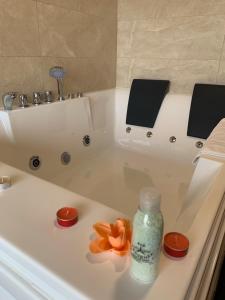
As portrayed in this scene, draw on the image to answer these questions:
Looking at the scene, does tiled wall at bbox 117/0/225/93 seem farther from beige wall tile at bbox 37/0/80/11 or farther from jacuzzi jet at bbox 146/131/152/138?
beige wall tile at bbox 37/0/80/11

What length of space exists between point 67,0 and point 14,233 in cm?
154

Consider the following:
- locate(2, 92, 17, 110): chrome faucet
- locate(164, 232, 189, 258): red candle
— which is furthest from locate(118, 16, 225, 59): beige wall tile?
locate(164, 232, 189, 258): red candle

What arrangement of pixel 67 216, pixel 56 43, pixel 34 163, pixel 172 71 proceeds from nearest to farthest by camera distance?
pixel 67 216, pixel 34 163, pixel 56 43, pixel 172 71

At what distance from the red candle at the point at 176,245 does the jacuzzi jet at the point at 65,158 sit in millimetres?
1131

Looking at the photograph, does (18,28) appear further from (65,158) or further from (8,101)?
(65,158)

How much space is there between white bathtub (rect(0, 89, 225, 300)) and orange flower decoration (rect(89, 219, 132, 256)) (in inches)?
1.8

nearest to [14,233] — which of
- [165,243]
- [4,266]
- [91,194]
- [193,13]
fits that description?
[4,266]

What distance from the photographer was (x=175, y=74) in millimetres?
1938

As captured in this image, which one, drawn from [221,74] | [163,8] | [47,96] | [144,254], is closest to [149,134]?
[221,74]

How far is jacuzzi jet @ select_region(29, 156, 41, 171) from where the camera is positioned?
4.38ft

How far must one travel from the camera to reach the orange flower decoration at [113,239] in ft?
1.58

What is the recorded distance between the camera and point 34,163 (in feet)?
4.44

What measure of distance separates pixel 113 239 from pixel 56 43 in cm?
142

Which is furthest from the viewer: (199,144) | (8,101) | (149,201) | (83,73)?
(83,73)
